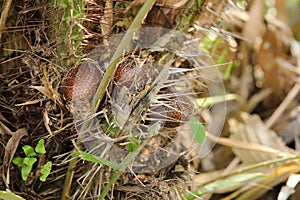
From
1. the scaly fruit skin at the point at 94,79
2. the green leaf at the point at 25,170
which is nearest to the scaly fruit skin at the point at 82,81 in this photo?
the scaly fruit skin at the point at 94,79

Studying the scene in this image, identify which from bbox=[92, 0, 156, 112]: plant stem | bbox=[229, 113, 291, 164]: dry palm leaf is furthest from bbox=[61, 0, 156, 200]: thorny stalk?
bbox=[229, 113, 291, 164]: dry palm leaf

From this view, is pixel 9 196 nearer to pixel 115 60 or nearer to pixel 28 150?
pixel 28 150

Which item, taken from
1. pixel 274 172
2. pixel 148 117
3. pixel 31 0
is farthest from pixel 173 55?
pixel 274 172

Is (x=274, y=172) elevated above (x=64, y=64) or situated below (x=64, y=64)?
below

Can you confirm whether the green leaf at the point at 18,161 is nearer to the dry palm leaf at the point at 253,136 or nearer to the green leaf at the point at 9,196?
the green leaf at the point at 9,196

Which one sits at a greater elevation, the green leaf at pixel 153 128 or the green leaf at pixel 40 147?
the green leaf at pixel 153 128

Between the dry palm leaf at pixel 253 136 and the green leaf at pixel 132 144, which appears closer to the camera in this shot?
the green leaf at pixel 132 144

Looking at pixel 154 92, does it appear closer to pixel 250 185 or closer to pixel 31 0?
pixel 31 0
